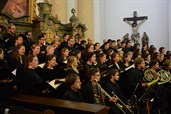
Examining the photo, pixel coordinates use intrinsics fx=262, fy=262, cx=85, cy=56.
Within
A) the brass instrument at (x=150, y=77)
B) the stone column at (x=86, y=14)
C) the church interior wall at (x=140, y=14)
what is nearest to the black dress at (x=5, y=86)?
the brass instrument at (x=150, y=77)

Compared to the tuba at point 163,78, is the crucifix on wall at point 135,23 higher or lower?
higher

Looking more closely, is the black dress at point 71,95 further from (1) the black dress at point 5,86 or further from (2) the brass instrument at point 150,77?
(2) the brass instrument at point 150,77

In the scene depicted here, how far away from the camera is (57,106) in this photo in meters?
2.92

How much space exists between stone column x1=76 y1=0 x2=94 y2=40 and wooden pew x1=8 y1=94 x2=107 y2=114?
10106 millimetres

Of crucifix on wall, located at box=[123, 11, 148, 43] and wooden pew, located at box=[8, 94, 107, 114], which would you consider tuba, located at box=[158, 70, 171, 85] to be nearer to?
wooden pew, located at box=[8, 94, 107, 114]

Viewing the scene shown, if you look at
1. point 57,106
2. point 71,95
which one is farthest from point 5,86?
point 57,106

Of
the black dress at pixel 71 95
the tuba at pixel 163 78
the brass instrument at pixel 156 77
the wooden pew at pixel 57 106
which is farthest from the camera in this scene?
the tuba at pixel 163 78

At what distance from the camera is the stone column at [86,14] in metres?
13.3

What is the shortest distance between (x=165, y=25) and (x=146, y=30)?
3.40 ft

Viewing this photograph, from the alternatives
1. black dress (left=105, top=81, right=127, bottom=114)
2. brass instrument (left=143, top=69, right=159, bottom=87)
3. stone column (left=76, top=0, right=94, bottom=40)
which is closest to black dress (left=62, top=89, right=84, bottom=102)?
black dress (left=105, top=81, right=127, bottom=114)

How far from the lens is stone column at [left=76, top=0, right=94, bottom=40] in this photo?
1329cm

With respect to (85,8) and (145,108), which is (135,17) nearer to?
(85,8)

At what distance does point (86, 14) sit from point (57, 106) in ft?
35.8

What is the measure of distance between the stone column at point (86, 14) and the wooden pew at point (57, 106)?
33.2 ft
